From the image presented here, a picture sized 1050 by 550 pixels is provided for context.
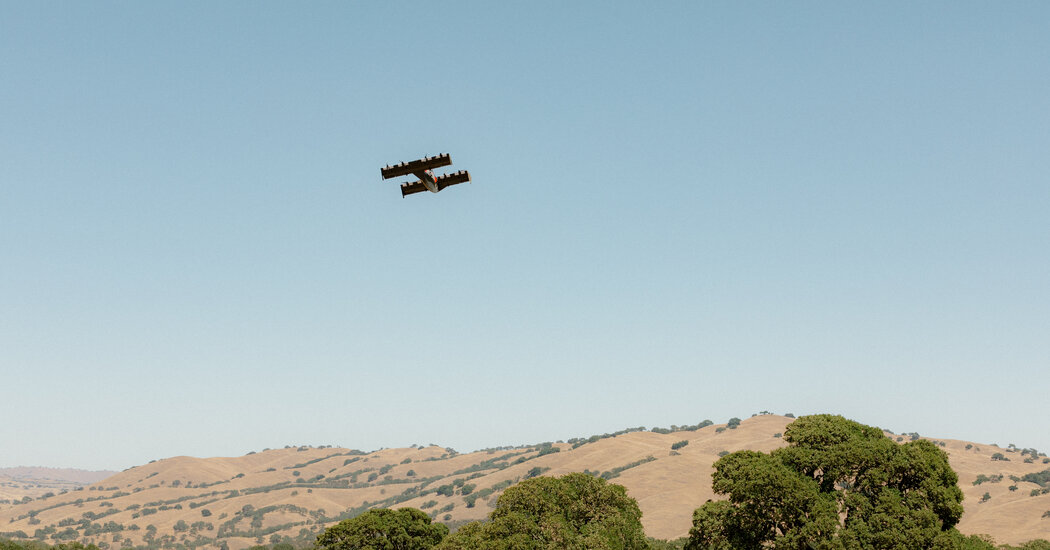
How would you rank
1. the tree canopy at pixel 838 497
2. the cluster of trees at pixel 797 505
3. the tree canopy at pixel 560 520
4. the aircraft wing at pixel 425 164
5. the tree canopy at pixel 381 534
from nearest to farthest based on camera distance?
1. the aircraft wing at pixel 425 164
2. the tree canopy at pixel 838 497
3. the cluster of trees at pixel 797 505
4. the tree canopy at pixel 560 520
5. the tree canopy at pixel 381 534

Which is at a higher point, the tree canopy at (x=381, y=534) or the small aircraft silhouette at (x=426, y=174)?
the small aircraft silhouette at (x=426, y=174)

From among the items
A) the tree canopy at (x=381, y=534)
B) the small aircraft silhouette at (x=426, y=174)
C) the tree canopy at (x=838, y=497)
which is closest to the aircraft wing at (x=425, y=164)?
the small aircraft silhouette at (x=426, y=174)

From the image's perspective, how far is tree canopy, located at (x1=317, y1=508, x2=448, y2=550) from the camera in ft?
177

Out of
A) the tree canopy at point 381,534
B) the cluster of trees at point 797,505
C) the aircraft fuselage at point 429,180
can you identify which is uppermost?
the aircraft fuselage at point 429,180

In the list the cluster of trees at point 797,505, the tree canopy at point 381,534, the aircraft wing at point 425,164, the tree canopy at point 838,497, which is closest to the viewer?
the aircraft wing at point 425,164

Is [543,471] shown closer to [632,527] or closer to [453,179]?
[632,527]

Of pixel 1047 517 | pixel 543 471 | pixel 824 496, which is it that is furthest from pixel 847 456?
pixel 543 471

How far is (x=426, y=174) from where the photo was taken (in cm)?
2916

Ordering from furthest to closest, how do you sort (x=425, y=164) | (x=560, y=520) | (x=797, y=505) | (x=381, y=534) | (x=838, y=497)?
(x=381, y=534) → (x=560, y=520) → (x=838, y=497) → (x=797, y=505) → (x=425, y=164)

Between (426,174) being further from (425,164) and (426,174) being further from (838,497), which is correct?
(838,497)

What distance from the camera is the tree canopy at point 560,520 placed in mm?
42906

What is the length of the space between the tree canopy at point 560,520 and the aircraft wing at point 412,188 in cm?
2222

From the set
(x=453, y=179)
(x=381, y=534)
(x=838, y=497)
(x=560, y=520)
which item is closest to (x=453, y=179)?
(x=453, y=179)

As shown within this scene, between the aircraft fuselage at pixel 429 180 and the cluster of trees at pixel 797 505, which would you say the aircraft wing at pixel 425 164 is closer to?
the aircraft fuselage at pixel 429 180
